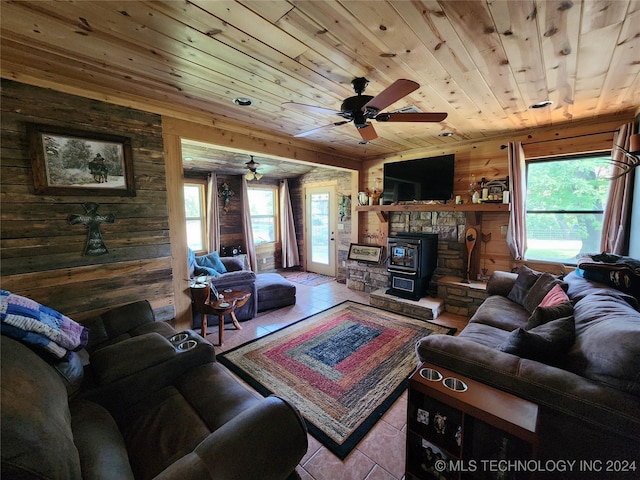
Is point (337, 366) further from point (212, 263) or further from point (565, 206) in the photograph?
point (565, 206)

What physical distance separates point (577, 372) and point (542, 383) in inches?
9.4

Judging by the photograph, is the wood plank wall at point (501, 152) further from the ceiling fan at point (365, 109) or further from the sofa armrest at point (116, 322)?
the sofa armrest at point (116, 322)

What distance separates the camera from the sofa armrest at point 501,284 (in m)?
3.05

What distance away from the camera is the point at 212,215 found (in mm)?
5309

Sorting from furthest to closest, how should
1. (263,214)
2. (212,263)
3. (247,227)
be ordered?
(263,214)
(247,227)
(212,263)

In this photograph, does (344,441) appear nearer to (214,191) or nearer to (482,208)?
(482,208)

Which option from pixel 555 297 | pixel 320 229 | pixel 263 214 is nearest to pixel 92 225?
pixel 555 297

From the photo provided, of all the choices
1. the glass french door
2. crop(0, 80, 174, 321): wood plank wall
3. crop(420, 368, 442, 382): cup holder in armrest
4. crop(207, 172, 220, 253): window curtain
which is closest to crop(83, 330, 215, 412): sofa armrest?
crop(0, 80, 174, 321): wood plank wall

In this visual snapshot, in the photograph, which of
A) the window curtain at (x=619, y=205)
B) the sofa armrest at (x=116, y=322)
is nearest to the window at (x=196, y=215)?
the sofa armrest at (x=116, y=322)

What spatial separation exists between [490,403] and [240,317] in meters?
3.09

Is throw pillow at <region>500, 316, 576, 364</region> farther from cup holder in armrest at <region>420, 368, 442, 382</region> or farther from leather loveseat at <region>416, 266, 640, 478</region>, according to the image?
cup holder in armrest at <region>420, 368, 442, 382</region>

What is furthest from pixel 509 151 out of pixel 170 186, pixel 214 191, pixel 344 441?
pixel 214 191

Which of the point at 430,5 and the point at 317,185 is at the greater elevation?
the point at 430,5

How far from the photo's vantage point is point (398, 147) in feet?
14.3
